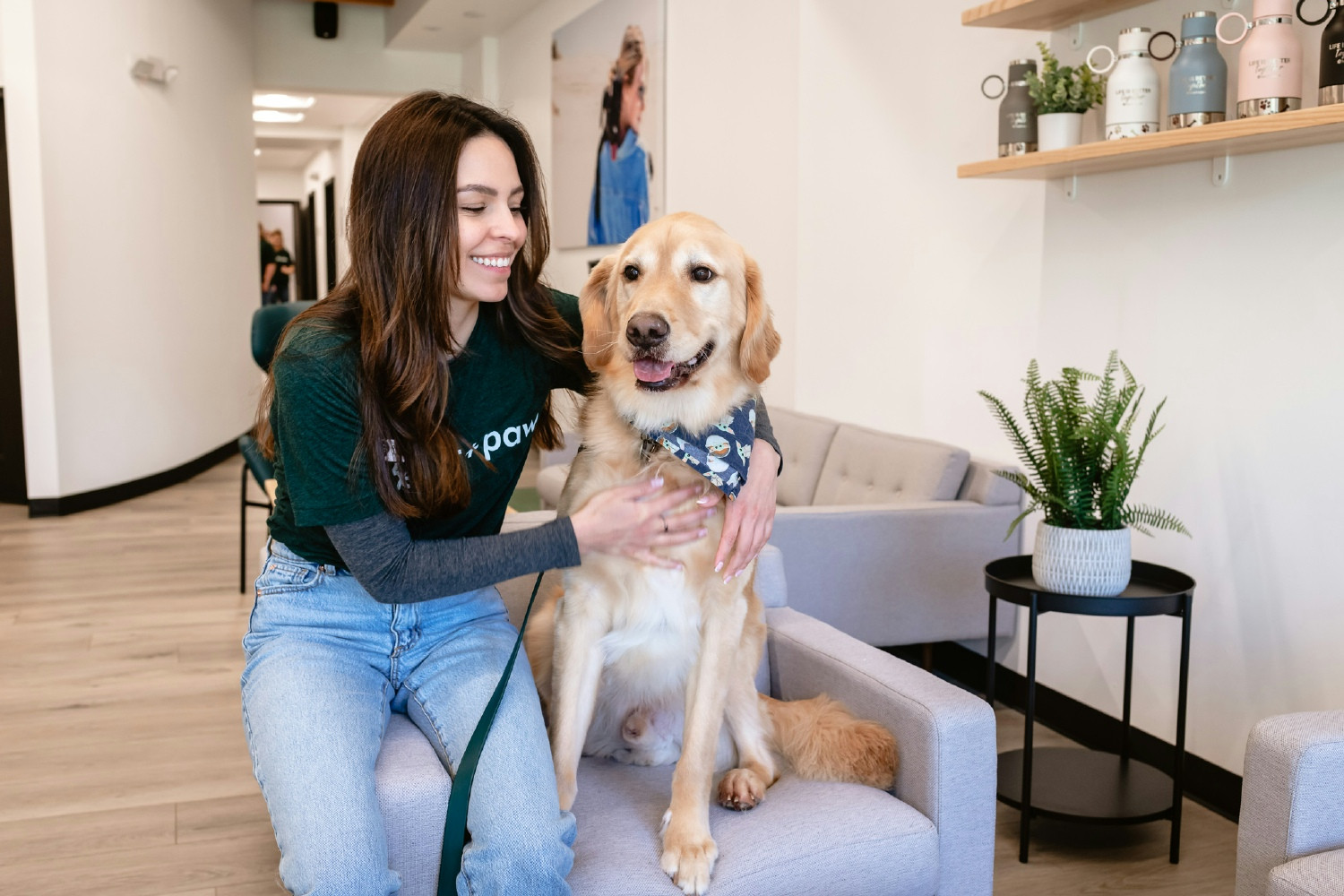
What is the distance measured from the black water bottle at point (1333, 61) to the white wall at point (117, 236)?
5815 millimetres

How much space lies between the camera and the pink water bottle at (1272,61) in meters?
2.24

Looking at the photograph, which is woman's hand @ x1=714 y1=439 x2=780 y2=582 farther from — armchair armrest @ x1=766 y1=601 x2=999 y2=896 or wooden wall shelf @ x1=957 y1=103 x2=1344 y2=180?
wooden wall shelf @ x1=957 y1=103 x2=1344 y2=180

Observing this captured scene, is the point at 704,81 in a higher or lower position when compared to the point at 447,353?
higher

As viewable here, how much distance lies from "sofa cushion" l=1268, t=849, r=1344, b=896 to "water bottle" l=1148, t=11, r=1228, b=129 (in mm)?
1530

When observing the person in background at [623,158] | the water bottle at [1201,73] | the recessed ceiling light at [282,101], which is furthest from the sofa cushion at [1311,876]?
the recessed ceiling light at [282,101]

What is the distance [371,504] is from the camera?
1.65 m

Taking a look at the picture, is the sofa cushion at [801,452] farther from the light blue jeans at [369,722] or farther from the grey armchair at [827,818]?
the light blue jeans at [369,722]

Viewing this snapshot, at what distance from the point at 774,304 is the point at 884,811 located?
3.30 meters

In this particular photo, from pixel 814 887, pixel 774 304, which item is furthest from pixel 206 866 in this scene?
pixel 774 304

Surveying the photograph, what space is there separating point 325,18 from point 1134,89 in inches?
327

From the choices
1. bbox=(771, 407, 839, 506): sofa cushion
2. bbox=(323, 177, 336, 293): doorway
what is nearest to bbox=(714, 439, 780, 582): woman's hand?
bbox=(771, 407, 839, 506): sofa cushion

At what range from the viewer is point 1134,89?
257 centimetres

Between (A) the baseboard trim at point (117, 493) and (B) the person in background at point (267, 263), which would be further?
(B) the person in background at point (267, 263)

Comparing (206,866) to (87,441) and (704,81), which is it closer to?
(704,81)
